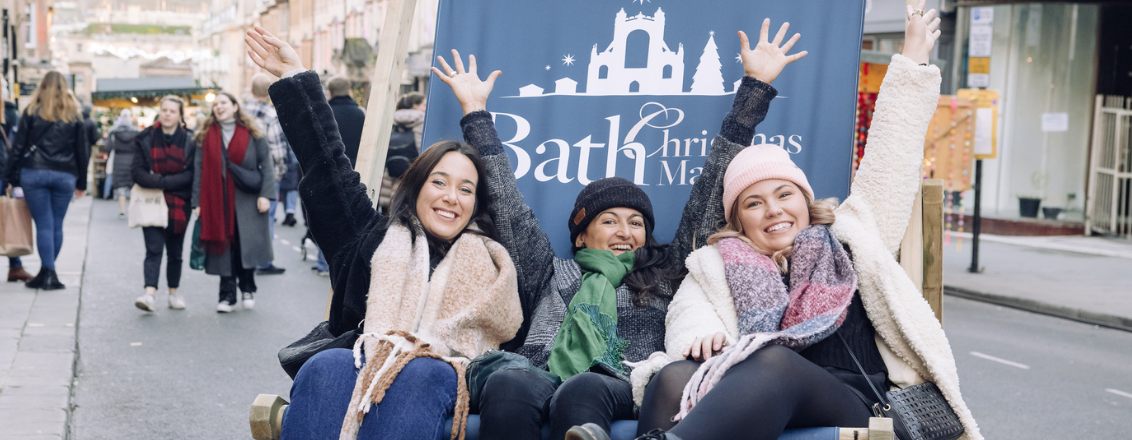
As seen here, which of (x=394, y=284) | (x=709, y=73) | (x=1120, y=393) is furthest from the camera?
(x=1120, y=393)

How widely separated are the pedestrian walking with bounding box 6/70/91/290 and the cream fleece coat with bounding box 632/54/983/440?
6536mm

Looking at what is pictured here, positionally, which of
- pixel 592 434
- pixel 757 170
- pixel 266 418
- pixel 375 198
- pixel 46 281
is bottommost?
pixel 46 281

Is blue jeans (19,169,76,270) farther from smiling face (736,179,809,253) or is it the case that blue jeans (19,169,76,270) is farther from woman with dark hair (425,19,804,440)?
smiling face (736,179,809,253)

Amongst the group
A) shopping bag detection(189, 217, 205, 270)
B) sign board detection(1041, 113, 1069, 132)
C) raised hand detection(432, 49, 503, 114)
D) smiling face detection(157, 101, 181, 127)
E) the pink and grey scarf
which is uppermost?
sign board detection(1041, 113, 1069, 132)

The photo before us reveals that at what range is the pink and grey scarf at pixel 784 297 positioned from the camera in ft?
9.07

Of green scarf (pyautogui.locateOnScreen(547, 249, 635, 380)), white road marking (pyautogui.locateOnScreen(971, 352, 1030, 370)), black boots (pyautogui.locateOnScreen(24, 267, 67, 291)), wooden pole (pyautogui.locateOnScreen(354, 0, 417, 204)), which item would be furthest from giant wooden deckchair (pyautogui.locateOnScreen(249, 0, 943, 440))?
black boots (pyautogui.locateOnScreen(24, 267, 67, 291))

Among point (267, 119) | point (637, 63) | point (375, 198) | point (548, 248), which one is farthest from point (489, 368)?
point (267, 119)

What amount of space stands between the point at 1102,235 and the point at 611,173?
11.7 m

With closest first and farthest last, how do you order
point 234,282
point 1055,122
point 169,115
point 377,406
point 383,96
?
point 377,406, point 383,96, point 169,115, point 234,282, point 1055,122

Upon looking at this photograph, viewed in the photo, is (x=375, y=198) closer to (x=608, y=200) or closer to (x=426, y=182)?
(x=426, y=182)

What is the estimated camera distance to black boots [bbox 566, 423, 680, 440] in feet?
7.95

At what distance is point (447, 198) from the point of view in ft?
11.1

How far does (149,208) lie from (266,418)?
16.5ft

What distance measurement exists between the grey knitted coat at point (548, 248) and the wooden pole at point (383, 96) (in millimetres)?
346
